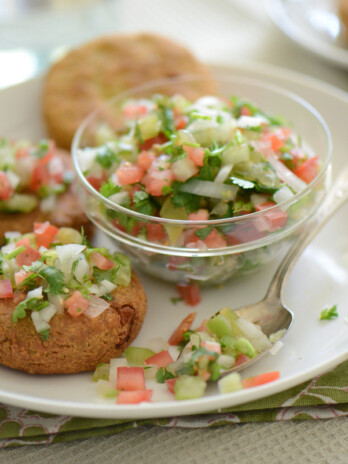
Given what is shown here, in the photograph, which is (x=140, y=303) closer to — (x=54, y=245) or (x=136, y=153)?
(x=54, y=245)

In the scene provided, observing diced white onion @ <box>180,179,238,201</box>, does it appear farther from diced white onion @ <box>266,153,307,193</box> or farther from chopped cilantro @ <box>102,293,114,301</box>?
chopped cilantro @ <box>102,293,114,301</box>

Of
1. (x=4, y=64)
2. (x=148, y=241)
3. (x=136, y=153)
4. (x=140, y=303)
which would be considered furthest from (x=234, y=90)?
(x=4, y=64)

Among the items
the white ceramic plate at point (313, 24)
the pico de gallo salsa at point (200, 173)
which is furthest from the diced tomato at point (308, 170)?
the white ceramic plate at point (313, 24)

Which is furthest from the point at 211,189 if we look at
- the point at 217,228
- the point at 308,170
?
the point at 308,170

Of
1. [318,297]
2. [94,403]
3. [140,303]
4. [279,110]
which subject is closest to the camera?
[94,403]

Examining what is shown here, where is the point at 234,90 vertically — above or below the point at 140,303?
above

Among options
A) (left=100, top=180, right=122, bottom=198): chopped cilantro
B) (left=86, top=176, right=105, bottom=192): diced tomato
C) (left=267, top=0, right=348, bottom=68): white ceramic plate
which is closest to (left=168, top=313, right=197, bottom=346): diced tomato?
(left=100, top=180, right=122, bottom=198): chopped cilantro

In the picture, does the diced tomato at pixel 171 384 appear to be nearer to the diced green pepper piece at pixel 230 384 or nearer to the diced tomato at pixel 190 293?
the diced green pepper piece at pixel 230 384
